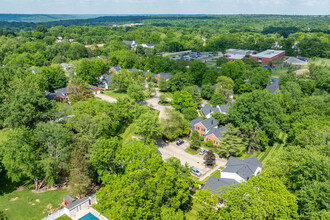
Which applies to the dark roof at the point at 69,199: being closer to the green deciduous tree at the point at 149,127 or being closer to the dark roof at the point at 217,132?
the green deciduous tree at the point at 149,127

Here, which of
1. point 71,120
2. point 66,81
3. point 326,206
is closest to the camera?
point 326,206

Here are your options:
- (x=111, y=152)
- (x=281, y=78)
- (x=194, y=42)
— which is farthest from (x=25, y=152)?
(x=194, y=42)

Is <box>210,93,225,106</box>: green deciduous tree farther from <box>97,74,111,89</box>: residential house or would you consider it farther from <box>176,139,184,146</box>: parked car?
<box>97,74,111,89</box>: residential house

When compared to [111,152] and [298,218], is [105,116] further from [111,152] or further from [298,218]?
[298,218]

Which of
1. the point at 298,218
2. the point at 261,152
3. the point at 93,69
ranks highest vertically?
the point at 93,69

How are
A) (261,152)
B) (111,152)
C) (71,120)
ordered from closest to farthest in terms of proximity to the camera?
(111,152), (71,120), (261,152)

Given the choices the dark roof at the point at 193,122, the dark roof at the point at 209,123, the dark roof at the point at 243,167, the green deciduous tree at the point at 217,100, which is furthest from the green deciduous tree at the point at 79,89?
the dark roof at the point at 243,167

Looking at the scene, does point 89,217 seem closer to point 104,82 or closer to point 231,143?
point 231,143
